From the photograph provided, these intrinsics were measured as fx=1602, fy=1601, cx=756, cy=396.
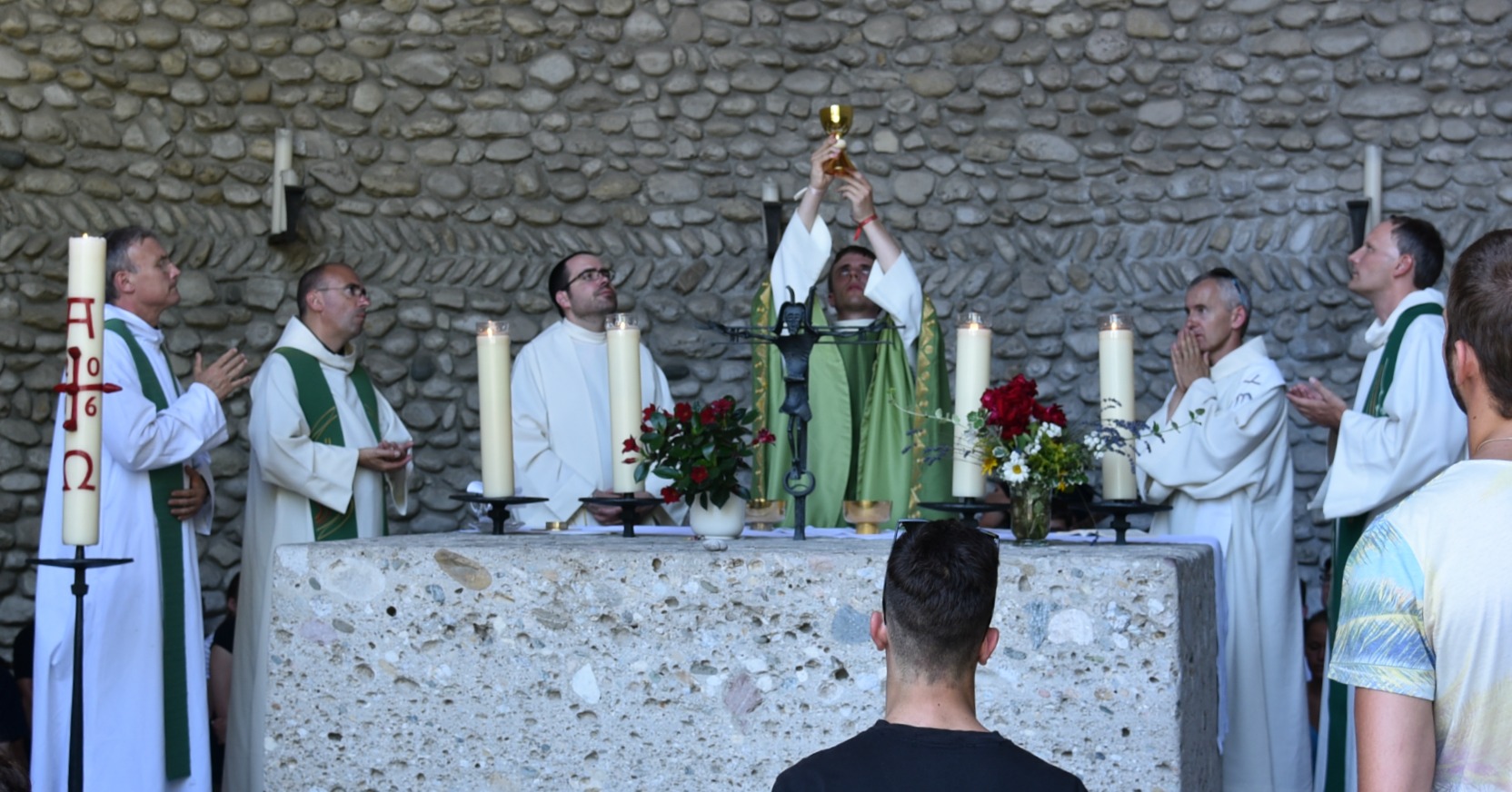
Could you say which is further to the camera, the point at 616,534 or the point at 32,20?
the point at 32,20

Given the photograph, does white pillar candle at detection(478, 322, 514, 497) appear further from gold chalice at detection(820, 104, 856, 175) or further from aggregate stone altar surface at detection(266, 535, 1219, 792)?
gold chalice at detection(820, 104, 856, 175)

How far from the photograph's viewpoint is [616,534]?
3602 millimetres

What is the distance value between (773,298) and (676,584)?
1780 mm

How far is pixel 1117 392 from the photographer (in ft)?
11.0

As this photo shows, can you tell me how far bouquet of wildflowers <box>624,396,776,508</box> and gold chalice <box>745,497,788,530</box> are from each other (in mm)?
120

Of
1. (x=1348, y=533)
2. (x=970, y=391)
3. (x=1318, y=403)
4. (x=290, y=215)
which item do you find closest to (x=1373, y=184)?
(x=1318, y=403)

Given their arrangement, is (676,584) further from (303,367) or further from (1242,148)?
(1242,148)

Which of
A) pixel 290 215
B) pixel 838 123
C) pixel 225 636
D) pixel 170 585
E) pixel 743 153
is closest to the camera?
pixel 838 123

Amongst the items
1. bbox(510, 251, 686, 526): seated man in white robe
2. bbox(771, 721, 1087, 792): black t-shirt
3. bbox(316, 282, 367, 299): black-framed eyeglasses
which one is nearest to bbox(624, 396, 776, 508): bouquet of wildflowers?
bbox(510, 251, 686, 526): seated man in white robe

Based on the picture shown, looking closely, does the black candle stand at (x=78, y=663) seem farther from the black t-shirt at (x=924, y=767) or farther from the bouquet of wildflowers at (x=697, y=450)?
the black t-shirt at (x=924, y=767)

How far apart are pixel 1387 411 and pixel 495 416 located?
8.19ft

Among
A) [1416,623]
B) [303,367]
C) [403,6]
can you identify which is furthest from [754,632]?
[403,6]

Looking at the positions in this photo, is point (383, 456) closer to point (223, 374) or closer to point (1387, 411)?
point (223, 374)

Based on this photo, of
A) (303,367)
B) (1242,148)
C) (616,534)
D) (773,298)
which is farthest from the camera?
(1242,148)
